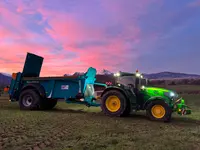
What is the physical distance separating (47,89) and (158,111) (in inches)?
241

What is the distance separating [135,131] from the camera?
7.30 m

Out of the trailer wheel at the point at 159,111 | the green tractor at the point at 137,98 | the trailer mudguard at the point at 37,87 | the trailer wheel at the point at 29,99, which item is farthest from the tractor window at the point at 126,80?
the trailer wheel at the point at 29,99

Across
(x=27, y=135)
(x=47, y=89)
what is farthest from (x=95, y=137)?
(x=47, y=89)

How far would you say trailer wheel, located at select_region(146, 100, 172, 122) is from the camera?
912 cm

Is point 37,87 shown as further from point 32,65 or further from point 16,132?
point 16,132

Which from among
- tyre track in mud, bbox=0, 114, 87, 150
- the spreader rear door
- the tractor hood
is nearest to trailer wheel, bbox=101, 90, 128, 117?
the tractor hood

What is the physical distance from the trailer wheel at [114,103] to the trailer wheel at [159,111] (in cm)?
118

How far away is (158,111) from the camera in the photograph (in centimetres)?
939

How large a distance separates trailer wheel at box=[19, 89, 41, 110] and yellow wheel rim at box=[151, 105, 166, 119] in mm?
6170

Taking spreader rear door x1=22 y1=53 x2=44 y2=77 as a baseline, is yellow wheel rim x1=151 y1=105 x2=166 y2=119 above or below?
below

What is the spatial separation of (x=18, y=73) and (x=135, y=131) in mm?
8404

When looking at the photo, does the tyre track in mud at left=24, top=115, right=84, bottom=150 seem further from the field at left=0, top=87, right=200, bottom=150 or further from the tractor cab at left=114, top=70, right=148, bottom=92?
the tractor cab at left=114, top=70, right=148, bottom=92

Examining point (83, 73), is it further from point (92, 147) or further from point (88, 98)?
point (92, 147)

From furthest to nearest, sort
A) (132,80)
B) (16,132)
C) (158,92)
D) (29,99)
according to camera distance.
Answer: (29,99)
(132,80)
(158,92)
(16,132)
